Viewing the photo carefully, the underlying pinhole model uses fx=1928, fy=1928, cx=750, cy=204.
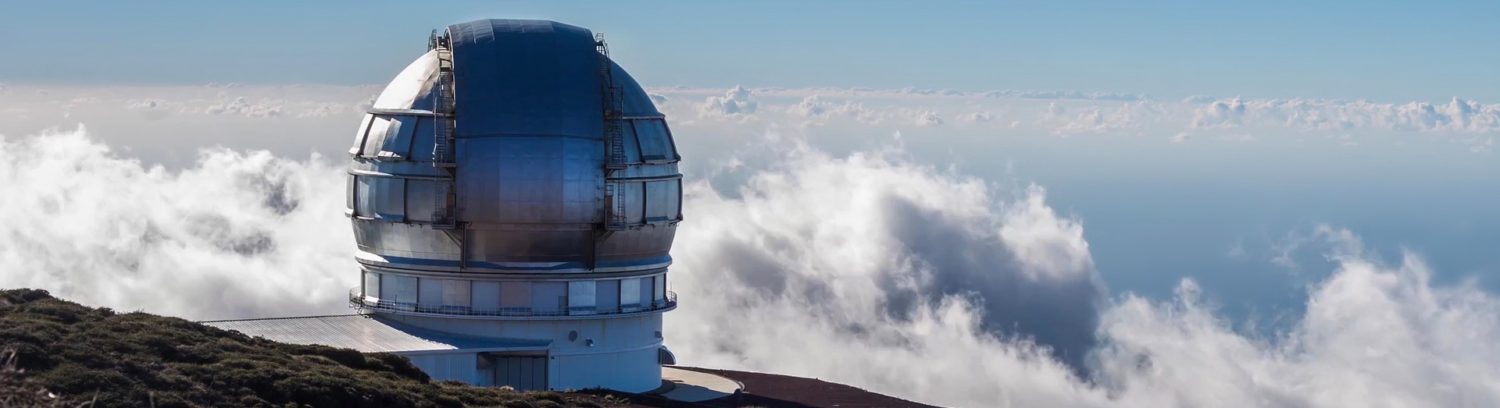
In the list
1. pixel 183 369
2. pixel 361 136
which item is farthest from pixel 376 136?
pixel 183 369

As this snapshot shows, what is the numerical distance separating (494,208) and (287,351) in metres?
9.83

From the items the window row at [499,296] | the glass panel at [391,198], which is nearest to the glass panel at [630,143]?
the window row at [499,296]

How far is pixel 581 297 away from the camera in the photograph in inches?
1874

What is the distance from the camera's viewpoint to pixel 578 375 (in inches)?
1875

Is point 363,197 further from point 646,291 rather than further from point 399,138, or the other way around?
point 646,291

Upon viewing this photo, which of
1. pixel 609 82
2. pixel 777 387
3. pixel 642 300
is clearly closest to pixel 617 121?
pixel 609 82

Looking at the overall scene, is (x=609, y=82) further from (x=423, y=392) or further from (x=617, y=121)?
(x=423, y=392)

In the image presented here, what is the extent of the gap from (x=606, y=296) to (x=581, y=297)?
0.75 meters

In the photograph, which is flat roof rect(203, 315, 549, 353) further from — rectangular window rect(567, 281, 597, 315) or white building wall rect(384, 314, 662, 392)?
rectangular window rect(567, 281, 597, 315)

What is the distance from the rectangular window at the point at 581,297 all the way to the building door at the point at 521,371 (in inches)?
54.7

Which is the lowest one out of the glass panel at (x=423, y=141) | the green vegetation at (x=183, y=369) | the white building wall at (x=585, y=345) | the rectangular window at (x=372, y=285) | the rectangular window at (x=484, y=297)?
the green vegetation at (x=183, y=369)

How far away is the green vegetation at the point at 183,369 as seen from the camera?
28.5 m

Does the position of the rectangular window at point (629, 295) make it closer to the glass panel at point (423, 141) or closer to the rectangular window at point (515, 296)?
the rectangular window at point (515, 296)

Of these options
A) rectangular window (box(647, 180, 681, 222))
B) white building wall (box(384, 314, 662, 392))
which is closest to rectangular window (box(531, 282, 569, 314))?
white building wall (box(384, 314, 662, 392))
